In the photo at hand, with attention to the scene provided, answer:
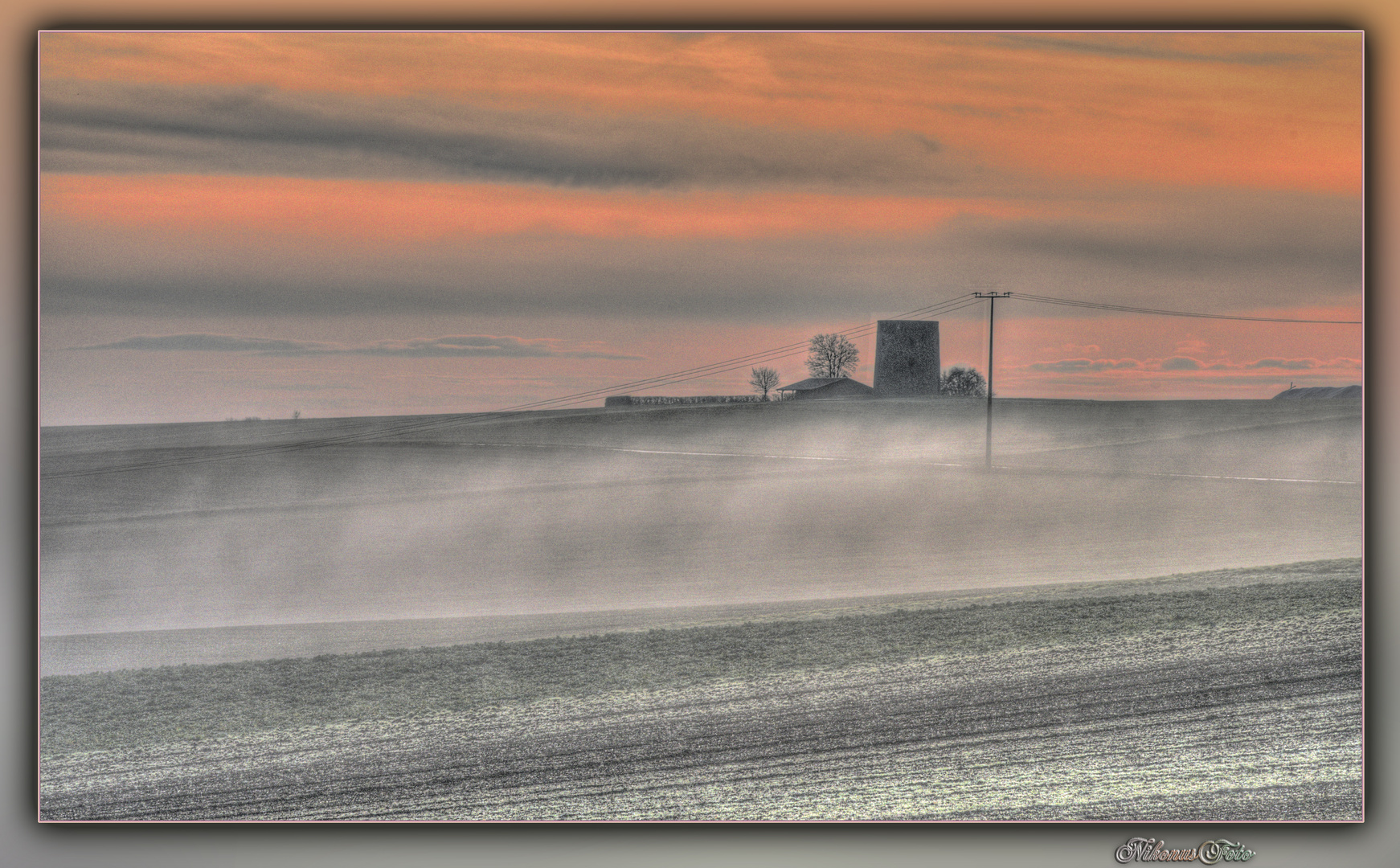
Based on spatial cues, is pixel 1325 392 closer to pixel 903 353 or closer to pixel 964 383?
pixel 964 383

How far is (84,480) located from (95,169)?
3.87 ft

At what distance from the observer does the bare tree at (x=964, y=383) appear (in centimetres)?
397

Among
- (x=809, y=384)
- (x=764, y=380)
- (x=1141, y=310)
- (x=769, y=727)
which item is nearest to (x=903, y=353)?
(x=809, y=384)

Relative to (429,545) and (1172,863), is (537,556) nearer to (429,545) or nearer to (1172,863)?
(429,545)

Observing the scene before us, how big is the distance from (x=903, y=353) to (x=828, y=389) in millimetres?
347

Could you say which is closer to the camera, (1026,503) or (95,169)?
(95,169)

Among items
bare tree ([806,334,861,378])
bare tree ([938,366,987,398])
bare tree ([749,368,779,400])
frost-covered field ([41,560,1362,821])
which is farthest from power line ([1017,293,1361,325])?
bare tree ([749,368,779,400])

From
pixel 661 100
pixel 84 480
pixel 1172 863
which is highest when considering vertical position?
pixel 661 100

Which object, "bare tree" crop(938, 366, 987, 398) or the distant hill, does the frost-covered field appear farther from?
"bare tree" crop(938, 366, 987, 398)

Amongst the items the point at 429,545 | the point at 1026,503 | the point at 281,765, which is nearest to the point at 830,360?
the point at 1026,503

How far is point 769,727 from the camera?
11.2 ft

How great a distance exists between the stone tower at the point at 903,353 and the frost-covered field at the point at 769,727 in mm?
1033

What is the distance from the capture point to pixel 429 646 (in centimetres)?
369

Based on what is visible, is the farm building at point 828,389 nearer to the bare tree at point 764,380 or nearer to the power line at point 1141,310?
the bare tree at point 764,380
